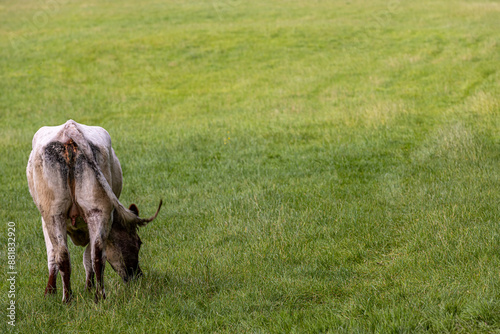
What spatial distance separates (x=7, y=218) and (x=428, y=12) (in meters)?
33.4

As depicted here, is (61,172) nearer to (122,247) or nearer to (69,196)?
(69,196)

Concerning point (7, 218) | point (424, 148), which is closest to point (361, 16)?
point (424, 148)

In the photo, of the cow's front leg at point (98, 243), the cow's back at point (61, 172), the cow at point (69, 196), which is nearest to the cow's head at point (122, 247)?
the cow at point (69, 196)

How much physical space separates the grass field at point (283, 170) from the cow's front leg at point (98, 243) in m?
0.25

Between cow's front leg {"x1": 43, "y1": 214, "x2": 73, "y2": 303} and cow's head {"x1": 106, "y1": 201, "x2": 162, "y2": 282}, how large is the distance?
631 mm

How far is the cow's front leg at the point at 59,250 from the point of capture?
16.8ft

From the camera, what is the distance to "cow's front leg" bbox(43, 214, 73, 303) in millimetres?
5125

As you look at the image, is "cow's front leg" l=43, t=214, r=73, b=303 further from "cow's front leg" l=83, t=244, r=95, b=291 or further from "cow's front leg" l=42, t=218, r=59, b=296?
"cow's front leg" l=83, t=244, r=95, b=291

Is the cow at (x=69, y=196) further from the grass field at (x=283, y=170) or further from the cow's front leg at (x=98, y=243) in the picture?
the grass field at (x=283, y=170)

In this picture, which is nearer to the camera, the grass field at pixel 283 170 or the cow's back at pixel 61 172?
the grass field at pixel 283 170

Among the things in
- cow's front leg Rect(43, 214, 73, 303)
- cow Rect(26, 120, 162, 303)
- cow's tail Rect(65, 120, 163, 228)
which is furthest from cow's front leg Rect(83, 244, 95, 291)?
cow's tail Rect(65, 120, 163, 228)

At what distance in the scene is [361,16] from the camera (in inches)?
1385

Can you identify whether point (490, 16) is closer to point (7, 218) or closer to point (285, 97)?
point (285, 97)

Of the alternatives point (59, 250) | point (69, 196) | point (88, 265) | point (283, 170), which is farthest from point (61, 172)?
point (283, 170)
